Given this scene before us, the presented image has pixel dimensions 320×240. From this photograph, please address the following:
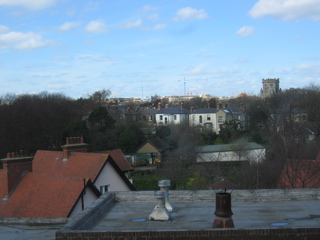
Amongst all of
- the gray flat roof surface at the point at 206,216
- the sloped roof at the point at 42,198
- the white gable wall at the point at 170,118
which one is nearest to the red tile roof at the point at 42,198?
the sloped roof at the point at 42,198

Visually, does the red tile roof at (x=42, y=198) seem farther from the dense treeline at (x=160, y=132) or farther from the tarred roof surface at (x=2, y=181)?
the dense treeline at (x=160, y=132)

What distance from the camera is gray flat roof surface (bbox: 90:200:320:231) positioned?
27.5ft

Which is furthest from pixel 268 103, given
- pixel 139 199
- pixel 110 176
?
pixel 139 199

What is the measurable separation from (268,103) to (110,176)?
162ft

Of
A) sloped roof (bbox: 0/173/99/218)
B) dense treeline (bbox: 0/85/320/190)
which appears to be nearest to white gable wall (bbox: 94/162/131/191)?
sloped roof (bbox: 0/173/99/218)

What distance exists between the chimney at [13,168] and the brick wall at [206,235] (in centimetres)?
1161

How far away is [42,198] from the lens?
55.0 feet

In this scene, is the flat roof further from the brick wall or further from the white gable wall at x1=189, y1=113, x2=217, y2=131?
the white gable wall at x1=189, y1=113, x2=217, y2=131

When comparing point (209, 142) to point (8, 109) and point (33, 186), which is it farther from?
point (33, 186)

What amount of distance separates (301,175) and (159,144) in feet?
97.9

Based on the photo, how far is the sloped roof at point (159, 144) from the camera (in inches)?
2016

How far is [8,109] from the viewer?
53000mm

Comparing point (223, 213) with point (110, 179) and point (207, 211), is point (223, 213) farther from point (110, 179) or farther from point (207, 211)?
point (110, 179)

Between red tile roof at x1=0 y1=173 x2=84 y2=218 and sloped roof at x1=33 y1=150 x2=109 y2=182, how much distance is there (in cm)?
198
